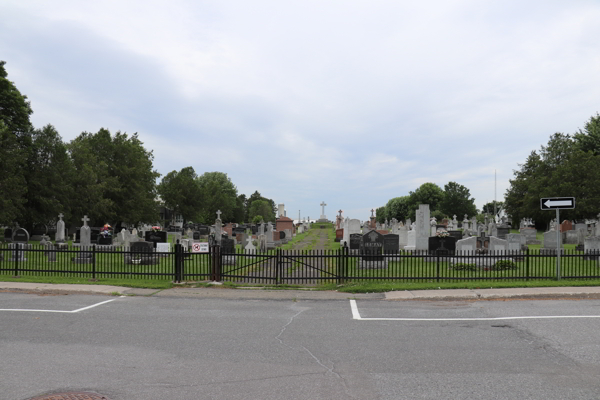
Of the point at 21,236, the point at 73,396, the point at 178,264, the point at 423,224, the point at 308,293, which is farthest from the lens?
the point at 423,224

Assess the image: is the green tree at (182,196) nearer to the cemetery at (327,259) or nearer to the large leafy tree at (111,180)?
the large leafy tree at (111,180)

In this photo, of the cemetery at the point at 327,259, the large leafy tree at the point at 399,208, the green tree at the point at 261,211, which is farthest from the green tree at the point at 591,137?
the green tree at the point at 261,211

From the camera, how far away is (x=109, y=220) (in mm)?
51531

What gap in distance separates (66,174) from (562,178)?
2048 inches

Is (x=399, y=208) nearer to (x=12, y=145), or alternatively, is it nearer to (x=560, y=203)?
(x=12, y=145)

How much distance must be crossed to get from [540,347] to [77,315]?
8462 mm

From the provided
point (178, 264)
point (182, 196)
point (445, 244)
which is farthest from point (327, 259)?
point (182, 196)

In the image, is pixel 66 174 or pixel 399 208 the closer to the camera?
pixel 66 174

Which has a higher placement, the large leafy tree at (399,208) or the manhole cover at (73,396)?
the large leafy tree at (399,208)

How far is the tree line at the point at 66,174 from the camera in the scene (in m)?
34.4

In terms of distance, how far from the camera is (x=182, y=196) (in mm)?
72500

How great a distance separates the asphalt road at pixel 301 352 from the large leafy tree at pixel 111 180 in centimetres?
3862

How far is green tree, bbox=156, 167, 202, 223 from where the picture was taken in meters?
72.7

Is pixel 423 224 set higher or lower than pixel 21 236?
higher
